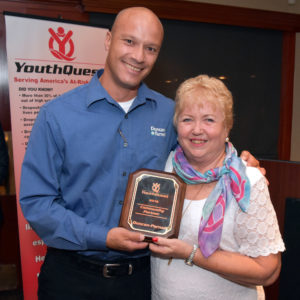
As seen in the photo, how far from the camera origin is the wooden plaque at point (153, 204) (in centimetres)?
139

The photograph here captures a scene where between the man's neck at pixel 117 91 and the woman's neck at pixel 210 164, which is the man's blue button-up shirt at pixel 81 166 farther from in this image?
the woman's neck at pixel 210 164

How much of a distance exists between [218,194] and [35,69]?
2.37m

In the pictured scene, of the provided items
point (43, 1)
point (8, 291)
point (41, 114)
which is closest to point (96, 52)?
point (43, 1)

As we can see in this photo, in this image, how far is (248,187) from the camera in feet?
4.65

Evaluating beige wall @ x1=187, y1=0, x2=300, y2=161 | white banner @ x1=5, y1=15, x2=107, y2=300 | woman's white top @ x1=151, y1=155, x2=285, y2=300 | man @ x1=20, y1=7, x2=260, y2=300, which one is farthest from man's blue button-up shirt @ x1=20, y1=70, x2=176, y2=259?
beige wall @ x1=187, y1=0, x2=300, y2=161

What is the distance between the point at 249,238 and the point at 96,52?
259 cm

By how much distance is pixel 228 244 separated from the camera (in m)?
1.51

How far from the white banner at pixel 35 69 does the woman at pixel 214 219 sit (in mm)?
1959

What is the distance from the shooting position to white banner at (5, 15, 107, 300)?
3066 millimetres

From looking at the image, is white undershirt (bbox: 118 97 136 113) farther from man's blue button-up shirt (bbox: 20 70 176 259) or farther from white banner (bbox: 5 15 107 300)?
white banner (bbox: 5 15 107 300)

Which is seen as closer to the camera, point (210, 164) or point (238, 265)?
point (238, 265)

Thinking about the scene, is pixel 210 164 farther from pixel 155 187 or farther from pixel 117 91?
pixel 117 91

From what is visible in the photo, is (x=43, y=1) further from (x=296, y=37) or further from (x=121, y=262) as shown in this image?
(x=296, y=37)

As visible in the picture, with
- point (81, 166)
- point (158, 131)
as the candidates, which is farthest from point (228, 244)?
point (81, 166)
